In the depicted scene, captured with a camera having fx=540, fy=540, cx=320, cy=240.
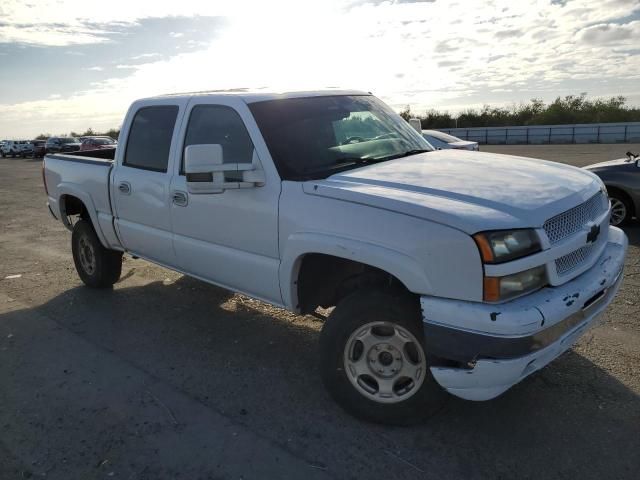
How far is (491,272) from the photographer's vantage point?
2.61 meters

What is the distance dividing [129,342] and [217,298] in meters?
1.21

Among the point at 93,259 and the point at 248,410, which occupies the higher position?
the point at 93,259

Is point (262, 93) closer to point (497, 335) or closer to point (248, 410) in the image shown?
point (248, 410)

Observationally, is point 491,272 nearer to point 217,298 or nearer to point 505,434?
point 505,434

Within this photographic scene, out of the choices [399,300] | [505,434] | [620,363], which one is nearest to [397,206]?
[399,300]

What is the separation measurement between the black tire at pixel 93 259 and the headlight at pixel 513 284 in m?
4.47

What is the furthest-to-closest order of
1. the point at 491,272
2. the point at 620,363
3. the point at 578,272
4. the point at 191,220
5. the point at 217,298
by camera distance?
the point at 217,298
the point at 191,220
the point at 620,363
the point at 578,272
the point at 491,272

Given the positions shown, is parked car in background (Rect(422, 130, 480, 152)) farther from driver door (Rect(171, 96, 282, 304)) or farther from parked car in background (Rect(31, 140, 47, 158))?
parked car in background (Rect(31, 140, 47, 158))

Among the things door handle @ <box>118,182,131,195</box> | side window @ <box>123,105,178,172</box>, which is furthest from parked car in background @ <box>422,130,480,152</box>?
door handle @ <box>118,182,131,195</box>

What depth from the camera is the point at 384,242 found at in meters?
2.90

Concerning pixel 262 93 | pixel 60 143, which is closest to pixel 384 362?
pixel 262 93

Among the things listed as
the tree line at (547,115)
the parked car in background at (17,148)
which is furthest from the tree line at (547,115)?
the parked car in background at (17,148)

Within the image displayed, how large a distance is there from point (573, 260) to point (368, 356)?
1.29 metres

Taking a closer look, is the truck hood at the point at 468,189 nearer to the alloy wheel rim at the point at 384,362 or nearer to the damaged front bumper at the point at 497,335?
the damaged front bumper at the point at 497,335
